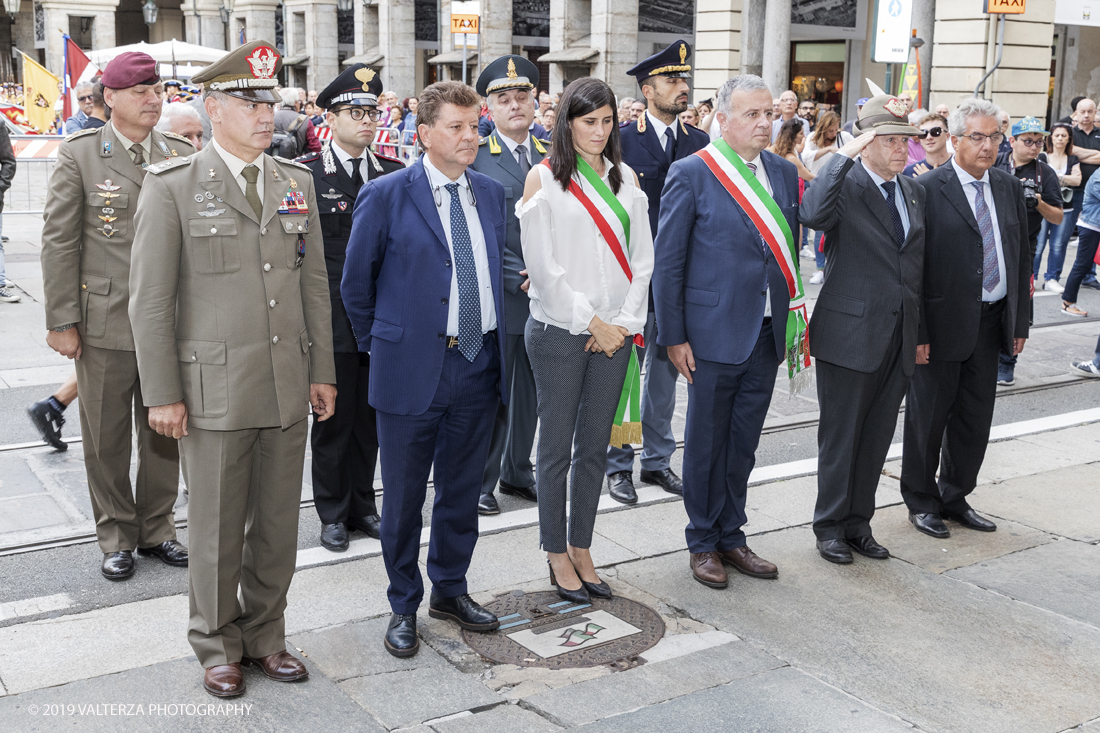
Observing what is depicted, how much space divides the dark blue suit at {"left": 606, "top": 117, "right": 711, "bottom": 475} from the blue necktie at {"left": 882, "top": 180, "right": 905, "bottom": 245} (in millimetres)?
1506

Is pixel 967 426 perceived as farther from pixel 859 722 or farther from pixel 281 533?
pixel 281 533

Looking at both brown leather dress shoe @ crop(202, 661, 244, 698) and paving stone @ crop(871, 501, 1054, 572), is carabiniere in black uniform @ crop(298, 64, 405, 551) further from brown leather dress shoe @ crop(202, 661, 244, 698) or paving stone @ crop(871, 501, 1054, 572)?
paving stone @ crop(871, 501, 1054, 572)

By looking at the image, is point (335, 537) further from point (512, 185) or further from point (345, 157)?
point (512, 185)

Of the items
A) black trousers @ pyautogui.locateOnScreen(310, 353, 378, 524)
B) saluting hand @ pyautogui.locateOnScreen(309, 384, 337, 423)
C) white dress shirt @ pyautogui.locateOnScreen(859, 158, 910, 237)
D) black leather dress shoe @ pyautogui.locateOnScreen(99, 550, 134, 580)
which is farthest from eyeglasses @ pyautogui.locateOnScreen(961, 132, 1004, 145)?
black leather dress shoe @ pyautogui.locateOnScreen(99, 550, 134, 580)

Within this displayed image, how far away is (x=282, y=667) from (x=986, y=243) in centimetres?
405

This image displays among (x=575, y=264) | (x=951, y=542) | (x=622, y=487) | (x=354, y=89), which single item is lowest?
(x=951, y=542)

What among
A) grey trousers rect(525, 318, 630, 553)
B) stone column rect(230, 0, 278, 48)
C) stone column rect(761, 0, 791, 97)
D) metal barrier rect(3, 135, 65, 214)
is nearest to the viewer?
grey trousers rect(525, 318, 630, 553)

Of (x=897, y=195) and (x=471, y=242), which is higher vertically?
(x=897, y=195)

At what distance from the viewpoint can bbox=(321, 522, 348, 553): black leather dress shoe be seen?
17.8 feet

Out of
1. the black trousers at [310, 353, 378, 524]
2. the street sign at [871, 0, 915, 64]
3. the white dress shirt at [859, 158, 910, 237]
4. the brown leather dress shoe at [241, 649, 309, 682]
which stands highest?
the street sign at [871, 0, 915, 64]

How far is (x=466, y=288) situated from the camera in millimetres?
4363

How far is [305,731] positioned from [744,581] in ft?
7.30

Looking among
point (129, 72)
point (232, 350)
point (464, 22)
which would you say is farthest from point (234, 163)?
point (464, 22)

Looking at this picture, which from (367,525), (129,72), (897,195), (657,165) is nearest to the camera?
(129,72)
